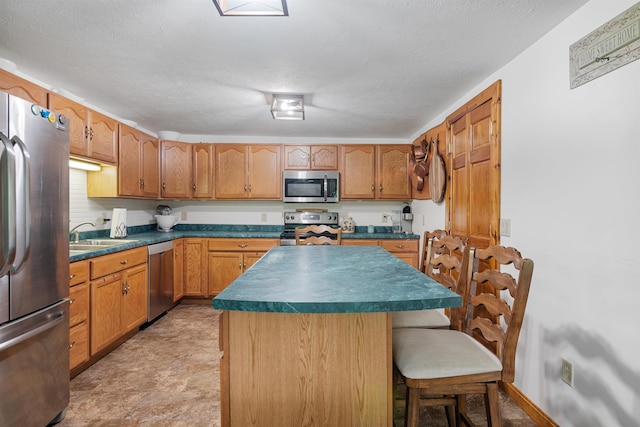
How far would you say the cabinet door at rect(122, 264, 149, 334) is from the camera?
2715mm

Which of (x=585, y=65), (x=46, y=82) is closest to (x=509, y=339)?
(x=585, y=65)

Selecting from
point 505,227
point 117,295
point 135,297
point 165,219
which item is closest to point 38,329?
point 117,295

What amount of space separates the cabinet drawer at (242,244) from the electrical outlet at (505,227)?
245cm

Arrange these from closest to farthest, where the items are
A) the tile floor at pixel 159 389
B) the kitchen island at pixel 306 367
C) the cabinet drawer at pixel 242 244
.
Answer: the kitchen island at pixel 306 367, the tile floor at pixel 159 389, the cabinet drawer at pixel 242 244

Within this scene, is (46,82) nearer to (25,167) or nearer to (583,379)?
(25,167)

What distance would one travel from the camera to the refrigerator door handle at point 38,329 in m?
1.40

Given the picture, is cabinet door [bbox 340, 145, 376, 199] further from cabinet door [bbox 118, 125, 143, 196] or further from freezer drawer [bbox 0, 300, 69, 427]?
freezer drawer [bbox 0, 300, 69, 427]

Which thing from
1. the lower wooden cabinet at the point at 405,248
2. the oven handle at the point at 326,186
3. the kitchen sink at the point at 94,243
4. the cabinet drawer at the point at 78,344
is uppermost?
the oven handle at the point at 326,186

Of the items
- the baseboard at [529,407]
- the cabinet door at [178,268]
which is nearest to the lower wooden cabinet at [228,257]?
the cabinet door at [178,268]

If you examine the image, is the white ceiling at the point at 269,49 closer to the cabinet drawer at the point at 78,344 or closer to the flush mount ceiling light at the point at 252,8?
the flush mount ceiling light at the point at 252,8

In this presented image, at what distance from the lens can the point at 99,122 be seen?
108 inches

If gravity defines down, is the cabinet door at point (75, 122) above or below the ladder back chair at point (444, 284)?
above

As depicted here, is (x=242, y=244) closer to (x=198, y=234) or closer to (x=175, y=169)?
(x=198, y=234)

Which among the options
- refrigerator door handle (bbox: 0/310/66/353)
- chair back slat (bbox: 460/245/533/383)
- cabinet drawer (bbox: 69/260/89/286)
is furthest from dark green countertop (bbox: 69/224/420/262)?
chair back slat (bbox: 460/245/533/383)
